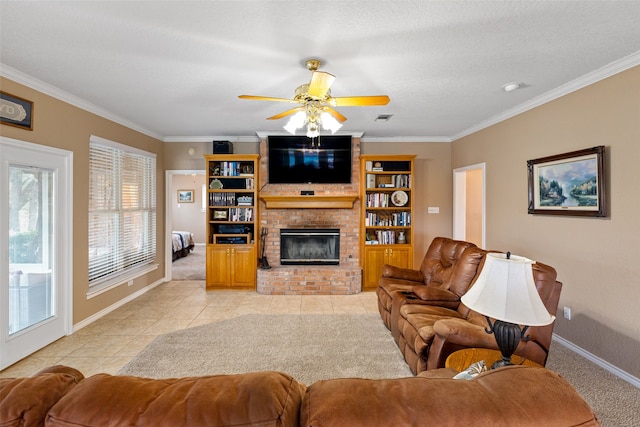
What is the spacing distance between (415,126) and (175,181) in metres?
8.00

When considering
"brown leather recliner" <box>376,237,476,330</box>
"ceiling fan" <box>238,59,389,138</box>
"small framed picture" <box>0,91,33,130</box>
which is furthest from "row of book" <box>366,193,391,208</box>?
"small framed picture" <box>0,91,33,130</box>

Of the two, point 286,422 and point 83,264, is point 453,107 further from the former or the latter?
point 83,264

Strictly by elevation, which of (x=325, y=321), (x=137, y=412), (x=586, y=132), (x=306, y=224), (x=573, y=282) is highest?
(x=586, y=132)

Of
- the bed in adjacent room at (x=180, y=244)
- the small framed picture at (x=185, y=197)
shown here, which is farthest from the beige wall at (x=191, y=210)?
the bed in adjacent room at (x=180, y=244)

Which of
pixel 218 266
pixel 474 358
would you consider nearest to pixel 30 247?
pixel 218 266

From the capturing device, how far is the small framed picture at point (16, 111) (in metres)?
2.55

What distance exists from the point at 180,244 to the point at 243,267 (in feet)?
11.3

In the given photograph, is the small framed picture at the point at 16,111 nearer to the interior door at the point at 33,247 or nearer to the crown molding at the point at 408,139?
the interior door at the point at 33,247

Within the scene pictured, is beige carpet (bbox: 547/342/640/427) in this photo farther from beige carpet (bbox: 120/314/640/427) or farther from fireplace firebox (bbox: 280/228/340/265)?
fireplace firebox (bbox: 280/228/340/265)

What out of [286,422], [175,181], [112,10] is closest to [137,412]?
[286,422]

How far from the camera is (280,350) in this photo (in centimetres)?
291

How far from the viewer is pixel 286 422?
0.72 m

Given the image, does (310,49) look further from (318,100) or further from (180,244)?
(180,244)

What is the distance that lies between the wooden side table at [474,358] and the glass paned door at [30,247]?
12.0 feet
